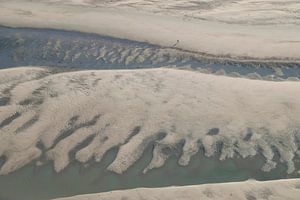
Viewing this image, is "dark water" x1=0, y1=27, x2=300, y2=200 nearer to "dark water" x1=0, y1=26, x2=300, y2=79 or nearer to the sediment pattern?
"dark water" x1=0, y1=26, x2=300, y2=79

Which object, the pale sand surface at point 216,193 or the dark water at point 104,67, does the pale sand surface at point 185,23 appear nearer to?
the dark water at point 104,67

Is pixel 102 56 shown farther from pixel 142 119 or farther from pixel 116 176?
pixel 116 176

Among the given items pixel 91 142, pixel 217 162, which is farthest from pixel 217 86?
pixel 91 142

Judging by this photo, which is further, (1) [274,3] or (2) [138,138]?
(1) [274,3]

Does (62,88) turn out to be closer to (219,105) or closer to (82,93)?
(82,93)

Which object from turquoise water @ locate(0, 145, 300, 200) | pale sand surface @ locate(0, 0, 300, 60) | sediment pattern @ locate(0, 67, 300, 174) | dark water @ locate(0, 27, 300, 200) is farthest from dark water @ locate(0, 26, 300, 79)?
turquoise water @ locate(0, 145, 300, 200)

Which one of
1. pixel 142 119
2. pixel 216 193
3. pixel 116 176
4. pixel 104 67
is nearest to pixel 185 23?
pixel 104 67
